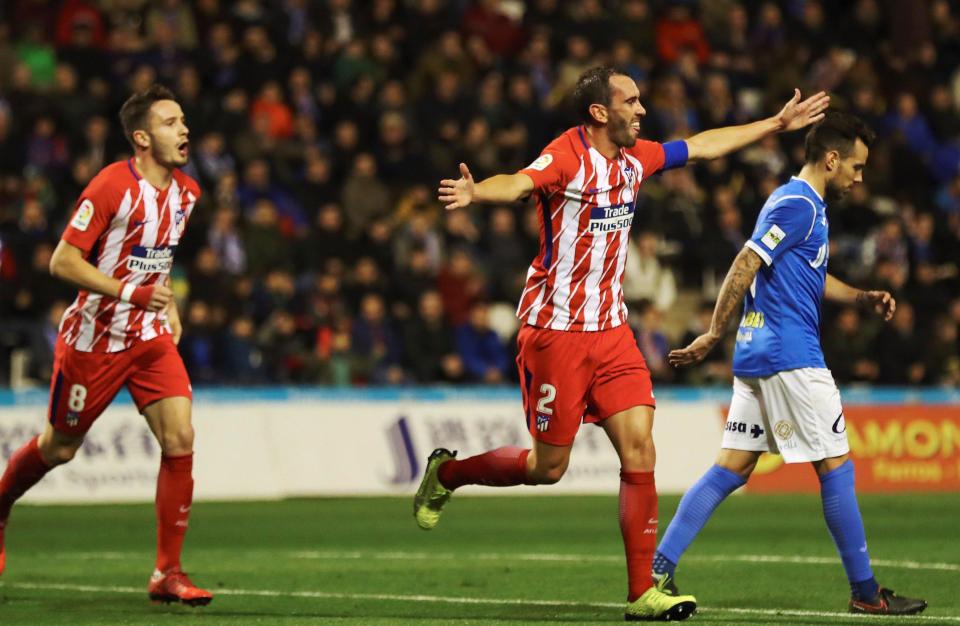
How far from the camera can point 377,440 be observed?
16.0m

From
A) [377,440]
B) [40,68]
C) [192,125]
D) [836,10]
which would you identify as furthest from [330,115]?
[836,10]

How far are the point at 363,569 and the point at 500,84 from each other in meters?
11.4

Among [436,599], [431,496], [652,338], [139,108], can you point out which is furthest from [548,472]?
[652,338]

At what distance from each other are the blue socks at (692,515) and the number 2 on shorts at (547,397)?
814 mm

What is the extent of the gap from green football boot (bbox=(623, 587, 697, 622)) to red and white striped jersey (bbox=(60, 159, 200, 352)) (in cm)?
289

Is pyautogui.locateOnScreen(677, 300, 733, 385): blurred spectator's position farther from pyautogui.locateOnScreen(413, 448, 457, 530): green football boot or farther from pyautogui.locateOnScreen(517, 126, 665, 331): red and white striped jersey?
pyautogui.locateOnScreen(517, 126, 665, 331): red and white striped jersey

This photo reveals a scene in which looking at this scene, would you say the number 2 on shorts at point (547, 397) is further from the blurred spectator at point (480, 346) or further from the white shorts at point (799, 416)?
the blurred spectator at point (480, 346)

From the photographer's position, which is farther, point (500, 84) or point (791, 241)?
point (500, 84)

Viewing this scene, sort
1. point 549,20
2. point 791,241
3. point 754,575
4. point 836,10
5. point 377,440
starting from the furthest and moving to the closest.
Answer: point 836,10
point 549,20
point 377,440
point 754,575
point 791,241

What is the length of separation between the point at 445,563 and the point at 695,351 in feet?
10.5

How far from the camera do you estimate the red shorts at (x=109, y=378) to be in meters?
8.56

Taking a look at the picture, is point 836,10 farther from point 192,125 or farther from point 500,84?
point 192,125

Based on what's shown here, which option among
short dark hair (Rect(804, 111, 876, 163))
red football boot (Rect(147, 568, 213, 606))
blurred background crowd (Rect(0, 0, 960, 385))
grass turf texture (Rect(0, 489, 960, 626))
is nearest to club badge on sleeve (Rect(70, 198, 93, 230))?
red football boot (Rect(147, 568, 213, 606))

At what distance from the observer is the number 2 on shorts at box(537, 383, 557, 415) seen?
7.79 metres
